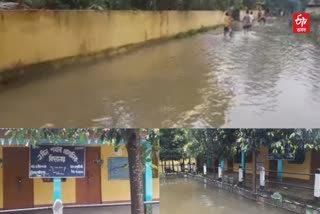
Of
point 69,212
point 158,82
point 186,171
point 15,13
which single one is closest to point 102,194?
point 69,212

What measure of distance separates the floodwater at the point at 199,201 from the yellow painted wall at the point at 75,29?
0.55m

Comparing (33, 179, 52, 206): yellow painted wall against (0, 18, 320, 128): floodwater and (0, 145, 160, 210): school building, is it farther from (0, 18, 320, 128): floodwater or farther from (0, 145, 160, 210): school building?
(0, 18, 320, 128): floodwater

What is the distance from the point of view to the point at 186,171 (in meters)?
1.37

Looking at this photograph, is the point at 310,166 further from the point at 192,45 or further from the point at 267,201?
the point at 192,45

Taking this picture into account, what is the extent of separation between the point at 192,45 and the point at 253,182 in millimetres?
556

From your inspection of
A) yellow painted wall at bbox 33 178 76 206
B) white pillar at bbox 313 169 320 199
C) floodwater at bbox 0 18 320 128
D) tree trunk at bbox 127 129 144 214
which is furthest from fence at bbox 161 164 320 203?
yellow painted wall at bbox 33 178 76 206

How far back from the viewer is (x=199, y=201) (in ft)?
4.75

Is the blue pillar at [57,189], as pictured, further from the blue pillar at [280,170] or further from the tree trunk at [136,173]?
the blue pillar at [280,170]

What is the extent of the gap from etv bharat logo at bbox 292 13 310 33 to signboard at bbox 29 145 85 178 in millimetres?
826

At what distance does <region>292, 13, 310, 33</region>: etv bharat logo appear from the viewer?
1170 mm

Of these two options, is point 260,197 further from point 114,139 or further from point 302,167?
point 114,139

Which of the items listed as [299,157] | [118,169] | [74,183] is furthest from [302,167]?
[74,183]

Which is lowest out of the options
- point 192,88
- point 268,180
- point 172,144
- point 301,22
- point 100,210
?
point 100,210

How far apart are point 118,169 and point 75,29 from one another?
1.73 ft
